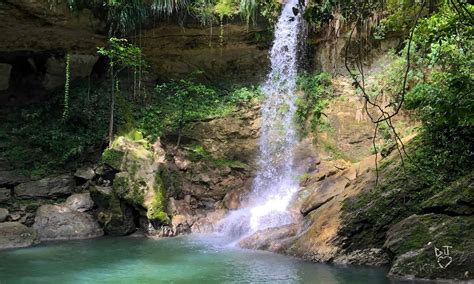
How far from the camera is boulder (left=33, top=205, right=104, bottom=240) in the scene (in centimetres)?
950

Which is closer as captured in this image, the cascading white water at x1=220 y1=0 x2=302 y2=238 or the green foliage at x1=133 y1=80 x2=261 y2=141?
the cascading white water at x1=220 y1=0 x2=302 y2=238

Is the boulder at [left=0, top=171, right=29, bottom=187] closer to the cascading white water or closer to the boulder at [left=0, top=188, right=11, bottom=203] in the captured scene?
the boulder at [left=0, top=188, right=11, bottom=203]

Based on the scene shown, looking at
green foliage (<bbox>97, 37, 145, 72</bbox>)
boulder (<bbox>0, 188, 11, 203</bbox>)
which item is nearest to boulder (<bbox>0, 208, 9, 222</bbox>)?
boulder (<bbox>0, 188, 11, 203</bbox>)

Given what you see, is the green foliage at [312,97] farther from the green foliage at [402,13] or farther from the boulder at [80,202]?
the boulder at [80,202]

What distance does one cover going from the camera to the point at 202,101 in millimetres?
13047

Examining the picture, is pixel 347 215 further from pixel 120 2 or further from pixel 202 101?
pixel 120 2

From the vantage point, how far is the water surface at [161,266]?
20.5 ft

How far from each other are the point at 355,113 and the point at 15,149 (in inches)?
349

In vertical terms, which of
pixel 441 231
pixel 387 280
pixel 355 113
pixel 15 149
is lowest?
pixel 387 280

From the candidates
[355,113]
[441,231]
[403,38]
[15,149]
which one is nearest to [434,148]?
[441,231]

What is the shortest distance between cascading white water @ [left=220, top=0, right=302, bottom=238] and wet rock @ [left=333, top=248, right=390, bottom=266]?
2150mm

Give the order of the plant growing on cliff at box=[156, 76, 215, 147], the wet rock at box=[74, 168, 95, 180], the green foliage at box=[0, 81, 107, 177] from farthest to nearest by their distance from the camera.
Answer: the plant growing on cliff at box=[156, 76, 215, 147] < the green foliage at box=[0, 81, 107, 177] < the wet rock at box=[74, 168, 95, 180]

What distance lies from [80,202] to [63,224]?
2.88 ft

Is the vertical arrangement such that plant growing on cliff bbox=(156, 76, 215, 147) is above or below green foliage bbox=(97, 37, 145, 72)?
below
